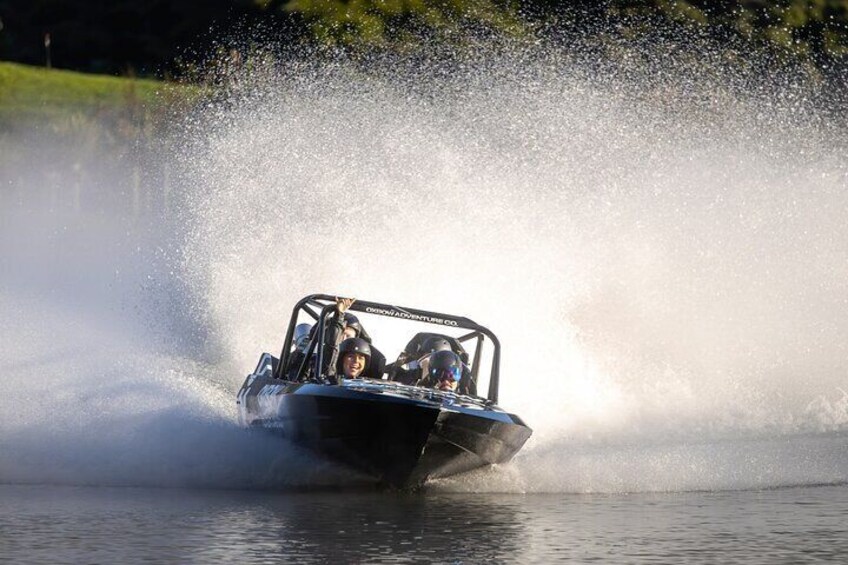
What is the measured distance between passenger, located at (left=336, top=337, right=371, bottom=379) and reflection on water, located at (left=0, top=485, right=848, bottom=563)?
1.24 metres

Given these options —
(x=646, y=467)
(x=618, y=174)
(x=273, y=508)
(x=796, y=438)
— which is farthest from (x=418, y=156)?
(x=273, y=508)

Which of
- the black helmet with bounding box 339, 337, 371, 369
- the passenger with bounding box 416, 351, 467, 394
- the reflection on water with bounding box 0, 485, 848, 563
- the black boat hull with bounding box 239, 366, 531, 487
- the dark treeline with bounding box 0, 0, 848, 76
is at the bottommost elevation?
the reflection on water with bounding box 0, 485, 848, 563

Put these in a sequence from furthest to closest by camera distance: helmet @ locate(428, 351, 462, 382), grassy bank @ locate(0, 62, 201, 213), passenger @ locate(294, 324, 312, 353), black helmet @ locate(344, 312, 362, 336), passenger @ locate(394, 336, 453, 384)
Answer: grassy bank @ locate(0, 62, 201, 213), black helmet @ locate(344, 312, 362, 336), passenger @ locate(294, 324, 312, 353), passenger @ locate(394, 336, 453, 384), helmet @ locate(428, 351, 462, 382)

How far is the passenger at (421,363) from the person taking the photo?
17672 millimetres

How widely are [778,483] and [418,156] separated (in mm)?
15604

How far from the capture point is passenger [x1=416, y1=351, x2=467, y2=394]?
1725 centimetres

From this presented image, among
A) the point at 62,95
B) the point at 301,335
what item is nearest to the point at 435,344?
the point at 301,335

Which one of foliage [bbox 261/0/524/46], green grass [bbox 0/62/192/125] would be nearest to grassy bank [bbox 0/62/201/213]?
green grass [bbox 0/62/192/125]

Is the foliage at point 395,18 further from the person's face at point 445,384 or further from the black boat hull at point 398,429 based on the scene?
the black boat hull at point 398,429

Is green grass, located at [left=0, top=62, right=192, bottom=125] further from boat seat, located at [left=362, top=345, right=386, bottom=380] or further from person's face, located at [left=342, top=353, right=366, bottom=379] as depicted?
person's face, located at [left=342, top=353, right=366, bottom=379]

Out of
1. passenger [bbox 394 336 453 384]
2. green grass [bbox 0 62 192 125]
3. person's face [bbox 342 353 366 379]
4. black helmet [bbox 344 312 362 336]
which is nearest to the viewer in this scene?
person's face [bbox 342 353 366 379]

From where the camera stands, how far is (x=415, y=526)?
1449cm

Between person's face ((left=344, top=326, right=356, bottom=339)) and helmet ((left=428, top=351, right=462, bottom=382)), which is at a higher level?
person's face ((left=344, top=326, right=356, bottom=339))

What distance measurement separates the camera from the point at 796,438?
20391 mm
